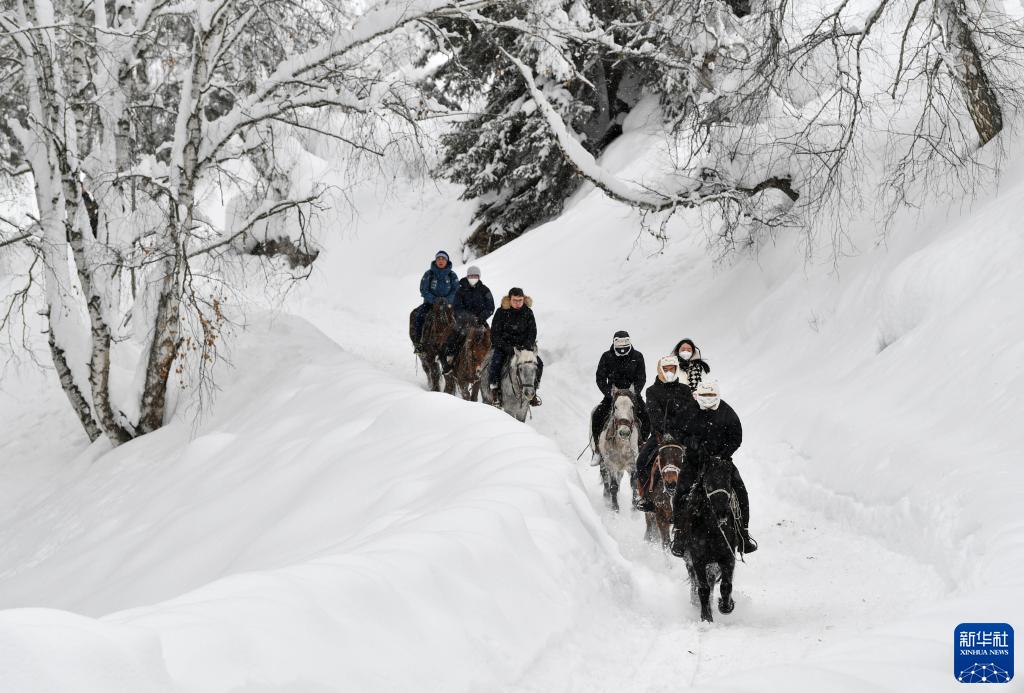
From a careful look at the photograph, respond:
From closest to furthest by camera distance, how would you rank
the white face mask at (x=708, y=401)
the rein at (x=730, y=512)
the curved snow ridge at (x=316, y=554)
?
the curved snow ridge at (x=316, y=554) → the rein at (x=730, y=512) → the white face mask at (x=708, y=401)

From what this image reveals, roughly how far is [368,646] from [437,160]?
78.0 feet

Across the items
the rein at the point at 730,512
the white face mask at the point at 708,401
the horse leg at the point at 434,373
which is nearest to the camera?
the rein at the point at 730,512

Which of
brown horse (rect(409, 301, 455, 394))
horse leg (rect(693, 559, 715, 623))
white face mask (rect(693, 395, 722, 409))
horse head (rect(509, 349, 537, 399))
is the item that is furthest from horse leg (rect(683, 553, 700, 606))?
brown horse (rect(409, 301, 455, 394))

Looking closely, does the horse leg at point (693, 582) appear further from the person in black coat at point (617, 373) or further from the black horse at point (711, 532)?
the person in black coat at point (617, 373)

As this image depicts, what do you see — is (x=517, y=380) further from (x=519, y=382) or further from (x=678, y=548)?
(x=678, y=548)

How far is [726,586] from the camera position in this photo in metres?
6.20

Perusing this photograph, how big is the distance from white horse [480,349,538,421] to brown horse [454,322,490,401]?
1.36 m

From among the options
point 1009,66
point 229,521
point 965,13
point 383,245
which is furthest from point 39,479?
point 383,245

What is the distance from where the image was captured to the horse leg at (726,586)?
6137mm

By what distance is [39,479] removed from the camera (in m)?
13.2

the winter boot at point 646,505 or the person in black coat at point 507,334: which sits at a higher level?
the person in black coat at point 507,334

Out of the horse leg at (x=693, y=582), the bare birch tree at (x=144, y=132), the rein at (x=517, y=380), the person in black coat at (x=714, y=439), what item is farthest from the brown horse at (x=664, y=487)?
the bare birch tree at (x=144, y=132)

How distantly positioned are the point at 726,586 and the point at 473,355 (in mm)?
6627

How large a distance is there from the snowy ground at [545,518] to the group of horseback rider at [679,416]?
2.37ft
